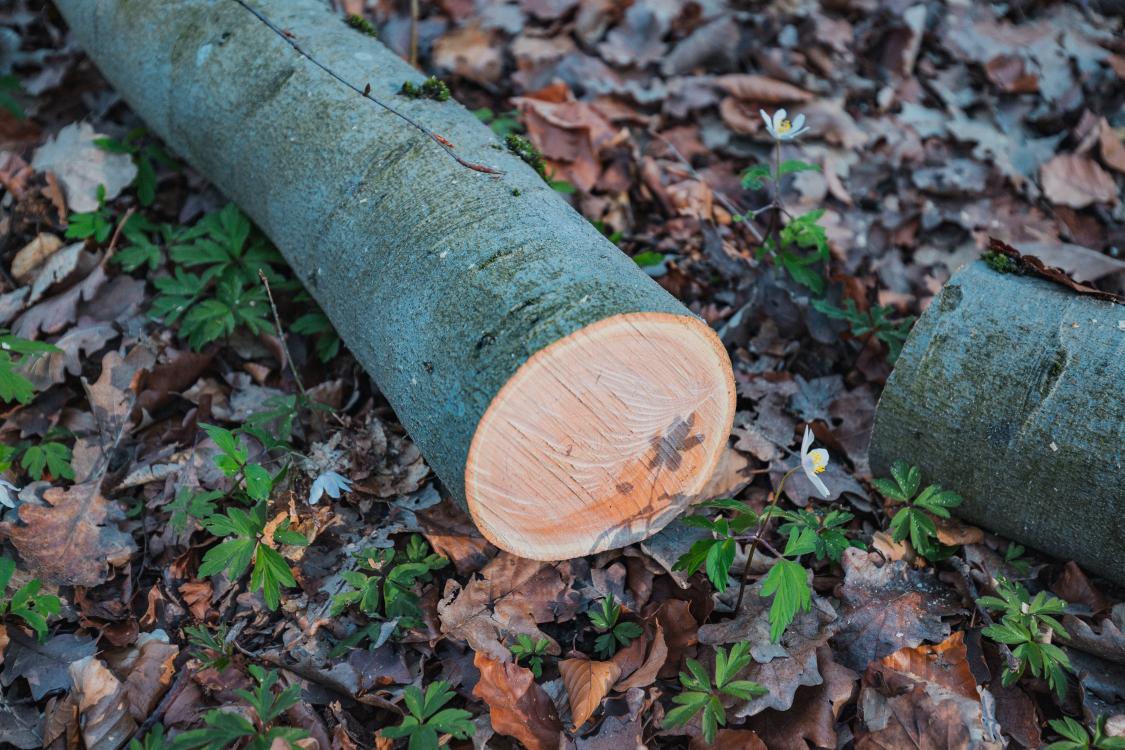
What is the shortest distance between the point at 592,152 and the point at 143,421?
7.22ft

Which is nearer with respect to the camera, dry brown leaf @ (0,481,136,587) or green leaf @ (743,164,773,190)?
dry brown leaf @ (0,481,136,587)

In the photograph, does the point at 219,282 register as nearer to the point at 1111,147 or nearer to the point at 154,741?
the point at 154,741

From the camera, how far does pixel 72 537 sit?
2.62 meters

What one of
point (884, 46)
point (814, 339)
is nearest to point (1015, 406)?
point (814, 339)

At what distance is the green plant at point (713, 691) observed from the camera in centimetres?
203

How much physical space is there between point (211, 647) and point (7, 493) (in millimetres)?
869

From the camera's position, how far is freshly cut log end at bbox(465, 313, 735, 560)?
2.02 meters

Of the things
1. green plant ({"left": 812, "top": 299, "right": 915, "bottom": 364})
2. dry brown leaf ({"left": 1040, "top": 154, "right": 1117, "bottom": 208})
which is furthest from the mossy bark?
dry brown leaf ({"left": 1040, "top": 154, "right": 1117, "bottom": 208})

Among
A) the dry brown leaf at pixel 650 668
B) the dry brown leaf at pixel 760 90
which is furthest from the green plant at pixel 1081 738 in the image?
the dry brown leaf at pixel 760 90

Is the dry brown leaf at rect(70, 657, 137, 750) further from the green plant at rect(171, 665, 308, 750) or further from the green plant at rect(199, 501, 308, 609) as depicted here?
the green plant at rect(199, 501, 308, 609)

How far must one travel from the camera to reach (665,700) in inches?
87.7

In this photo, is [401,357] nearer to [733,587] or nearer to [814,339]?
[733,587]

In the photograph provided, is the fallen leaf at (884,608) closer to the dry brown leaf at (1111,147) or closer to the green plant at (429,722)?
the green plant at (429,722)

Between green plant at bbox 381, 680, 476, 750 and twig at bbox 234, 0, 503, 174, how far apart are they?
146 cm
